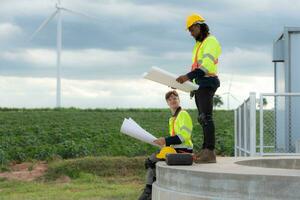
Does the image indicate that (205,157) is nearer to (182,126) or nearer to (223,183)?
(182,126)

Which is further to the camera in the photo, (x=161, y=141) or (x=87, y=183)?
(x=87, y=183)

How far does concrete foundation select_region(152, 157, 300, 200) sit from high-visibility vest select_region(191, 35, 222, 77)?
1248 millimetres

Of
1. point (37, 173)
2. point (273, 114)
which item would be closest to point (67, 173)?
point (37, 173)

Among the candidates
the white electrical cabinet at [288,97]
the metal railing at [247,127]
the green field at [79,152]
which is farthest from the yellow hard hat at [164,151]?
the white electrical cabinet at [288,97]

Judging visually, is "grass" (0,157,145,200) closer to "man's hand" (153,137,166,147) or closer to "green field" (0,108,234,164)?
"green field" (0,108,234,164)

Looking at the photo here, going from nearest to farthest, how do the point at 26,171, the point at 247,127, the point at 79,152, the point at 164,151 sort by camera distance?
the point at 164,151 → the point at 247,127 → the point at 26,171 → the point at 79,152

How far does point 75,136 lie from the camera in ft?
107

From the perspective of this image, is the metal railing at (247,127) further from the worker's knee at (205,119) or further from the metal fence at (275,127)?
the worker's knee at (205,119)

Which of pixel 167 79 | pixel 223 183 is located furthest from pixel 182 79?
pixel 223 183

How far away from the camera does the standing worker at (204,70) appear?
353 inches

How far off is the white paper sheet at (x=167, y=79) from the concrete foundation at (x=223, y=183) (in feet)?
3.43

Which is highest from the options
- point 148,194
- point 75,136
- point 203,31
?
point 203,31

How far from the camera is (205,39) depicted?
29.7ft

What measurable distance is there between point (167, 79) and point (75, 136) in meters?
24.0
